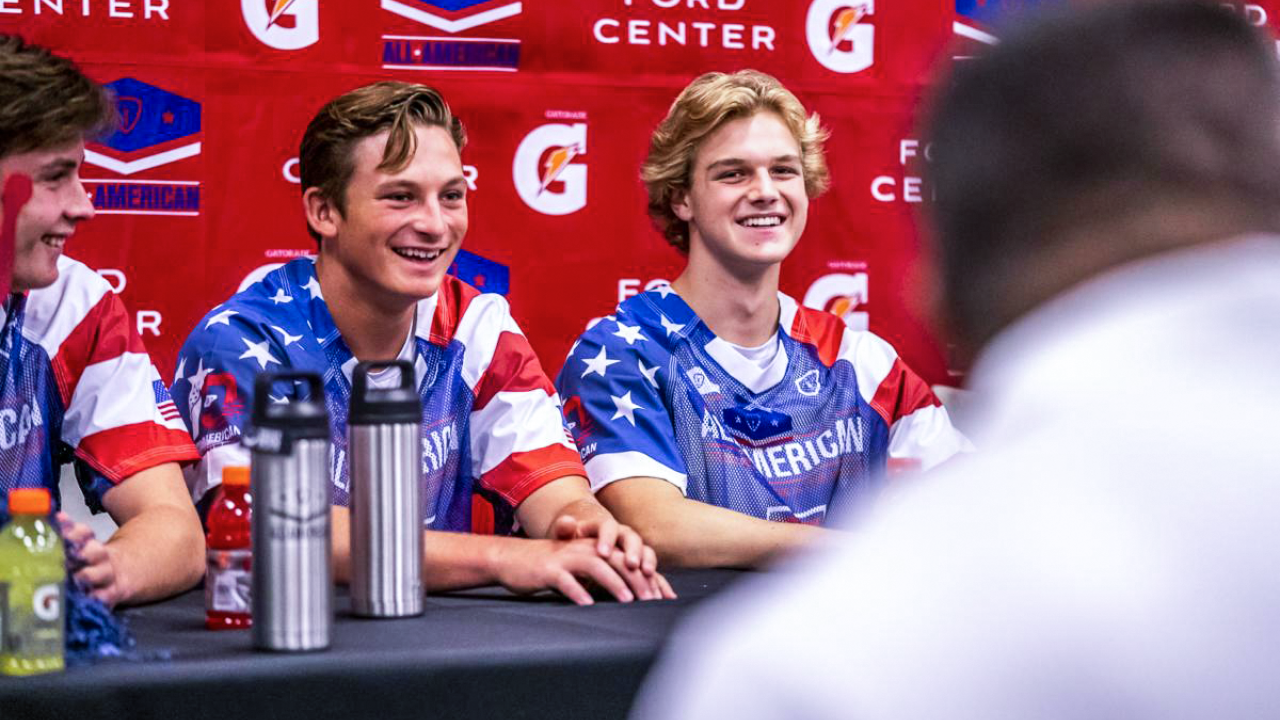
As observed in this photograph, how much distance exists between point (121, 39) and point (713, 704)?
108 inches

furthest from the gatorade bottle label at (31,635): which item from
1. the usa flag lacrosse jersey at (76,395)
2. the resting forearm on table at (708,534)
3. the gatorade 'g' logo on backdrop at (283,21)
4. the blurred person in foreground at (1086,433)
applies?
the gatorade 'g' logo on backdrop at (283,21)

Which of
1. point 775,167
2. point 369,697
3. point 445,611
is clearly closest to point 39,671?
point 369,697

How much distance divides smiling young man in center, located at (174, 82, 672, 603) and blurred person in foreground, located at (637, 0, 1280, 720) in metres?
1.75

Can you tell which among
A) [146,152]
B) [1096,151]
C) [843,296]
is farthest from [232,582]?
[843,296]

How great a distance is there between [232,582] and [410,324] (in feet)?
3.18

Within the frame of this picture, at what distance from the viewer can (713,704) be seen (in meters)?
0.43

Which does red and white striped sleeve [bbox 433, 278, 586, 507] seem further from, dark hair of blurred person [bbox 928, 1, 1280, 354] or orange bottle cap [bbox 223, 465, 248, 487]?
dark hair of blurred person [bbox 928, 1, 1280, 354]

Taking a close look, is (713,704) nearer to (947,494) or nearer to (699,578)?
(947,494)

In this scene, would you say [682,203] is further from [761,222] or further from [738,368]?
[738,368]

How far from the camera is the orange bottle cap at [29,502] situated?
131cm

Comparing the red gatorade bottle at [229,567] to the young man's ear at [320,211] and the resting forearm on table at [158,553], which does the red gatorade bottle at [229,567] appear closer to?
the resting forearm on table at [158,553]

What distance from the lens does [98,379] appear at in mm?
2072

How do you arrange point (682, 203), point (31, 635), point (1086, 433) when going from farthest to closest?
point (682, 203) → point (31, 635) → point (1086, 433)

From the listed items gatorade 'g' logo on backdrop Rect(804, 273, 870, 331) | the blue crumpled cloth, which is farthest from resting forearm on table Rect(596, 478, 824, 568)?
gatorade 'g' logo on backdrop Rect(804, 273, 870, 331)
